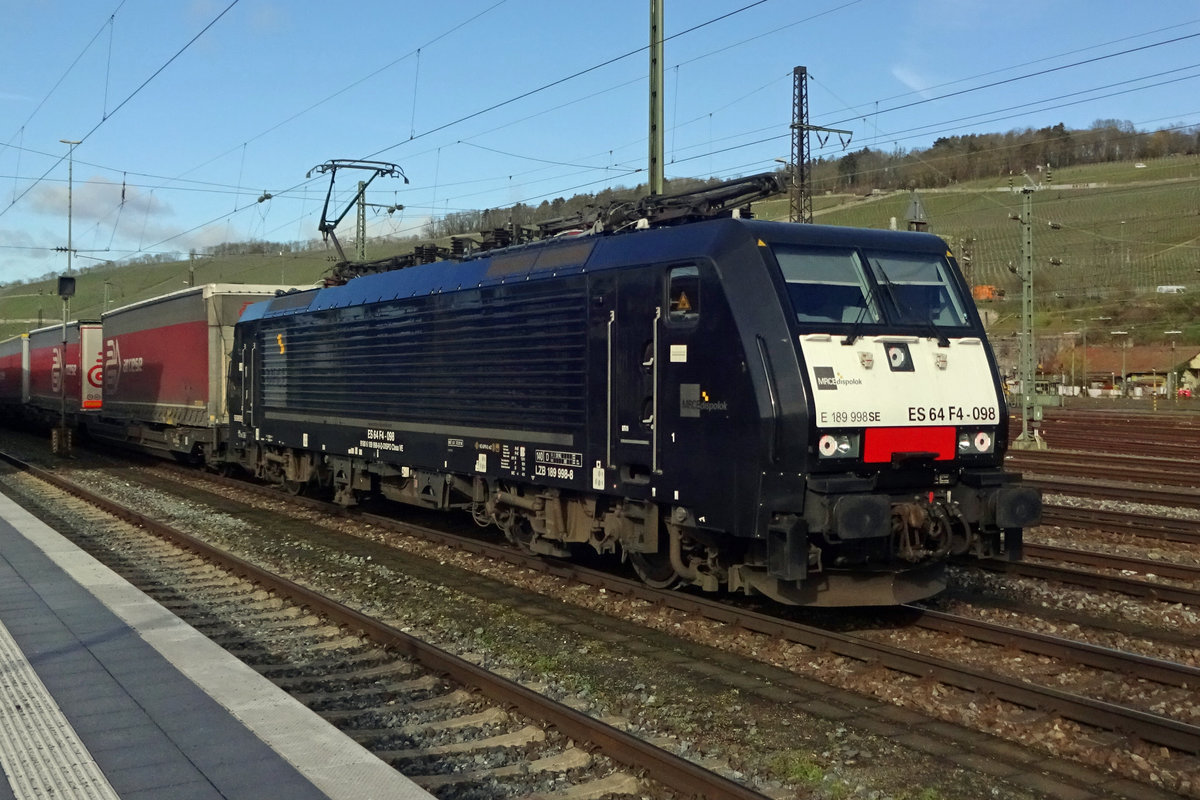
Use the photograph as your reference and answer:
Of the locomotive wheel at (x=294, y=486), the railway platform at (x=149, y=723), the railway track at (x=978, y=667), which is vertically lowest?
the railway track at (x=978, y=667)

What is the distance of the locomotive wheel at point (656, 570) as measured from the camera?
1031 centimetres

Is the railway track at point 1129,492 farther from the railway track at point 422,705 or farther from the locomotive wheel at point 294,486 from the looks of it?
the railway track at point 422,705

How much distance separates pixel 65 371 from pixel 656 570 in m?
30.5

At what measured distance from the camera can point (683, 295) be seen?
9133 mm

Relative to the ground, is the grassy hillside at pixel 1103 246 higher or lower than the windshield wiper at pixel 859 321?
higher

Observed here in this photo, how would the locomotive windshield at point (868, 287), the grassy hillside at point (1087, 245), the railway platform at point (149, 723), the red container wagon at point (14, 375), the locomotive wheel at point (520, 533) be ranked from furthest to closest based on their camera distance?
the grassy hillside at point (1087, 245) → the red container wagon at point (14, 375) → the locomotive wheel at point (520, 533) → the locomotive windshield at point (868, 287) → the railway platform at point (149, 723)

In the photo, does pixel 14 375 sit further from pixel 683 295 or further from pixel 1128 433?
pixel 683 295

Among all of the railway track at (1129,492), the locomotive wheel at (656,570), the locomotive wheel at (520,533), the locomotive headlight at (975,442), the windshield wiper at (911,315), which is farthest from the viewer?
the railway track at (1129,492)

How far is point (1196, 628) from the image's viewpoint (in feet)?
31.1

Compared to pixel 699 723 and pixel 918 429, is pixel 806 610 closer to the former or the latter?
pixel 918 429

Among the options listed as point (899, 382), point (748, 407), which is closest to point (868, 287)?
point (899, 382)

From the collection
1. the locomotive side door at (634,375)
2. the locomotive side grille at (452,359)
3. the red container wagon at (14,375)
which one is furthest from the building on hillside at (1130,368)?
the locomotive side door at (634,375)

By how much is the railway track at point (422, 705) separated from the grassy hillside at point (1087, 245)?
51176 mm

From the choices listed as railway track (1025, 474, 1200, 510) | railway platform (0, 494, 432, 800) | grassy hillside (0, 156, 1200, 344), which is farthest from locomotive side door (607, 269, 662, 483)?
grassy hillside (0, 156, 1200, 344)
